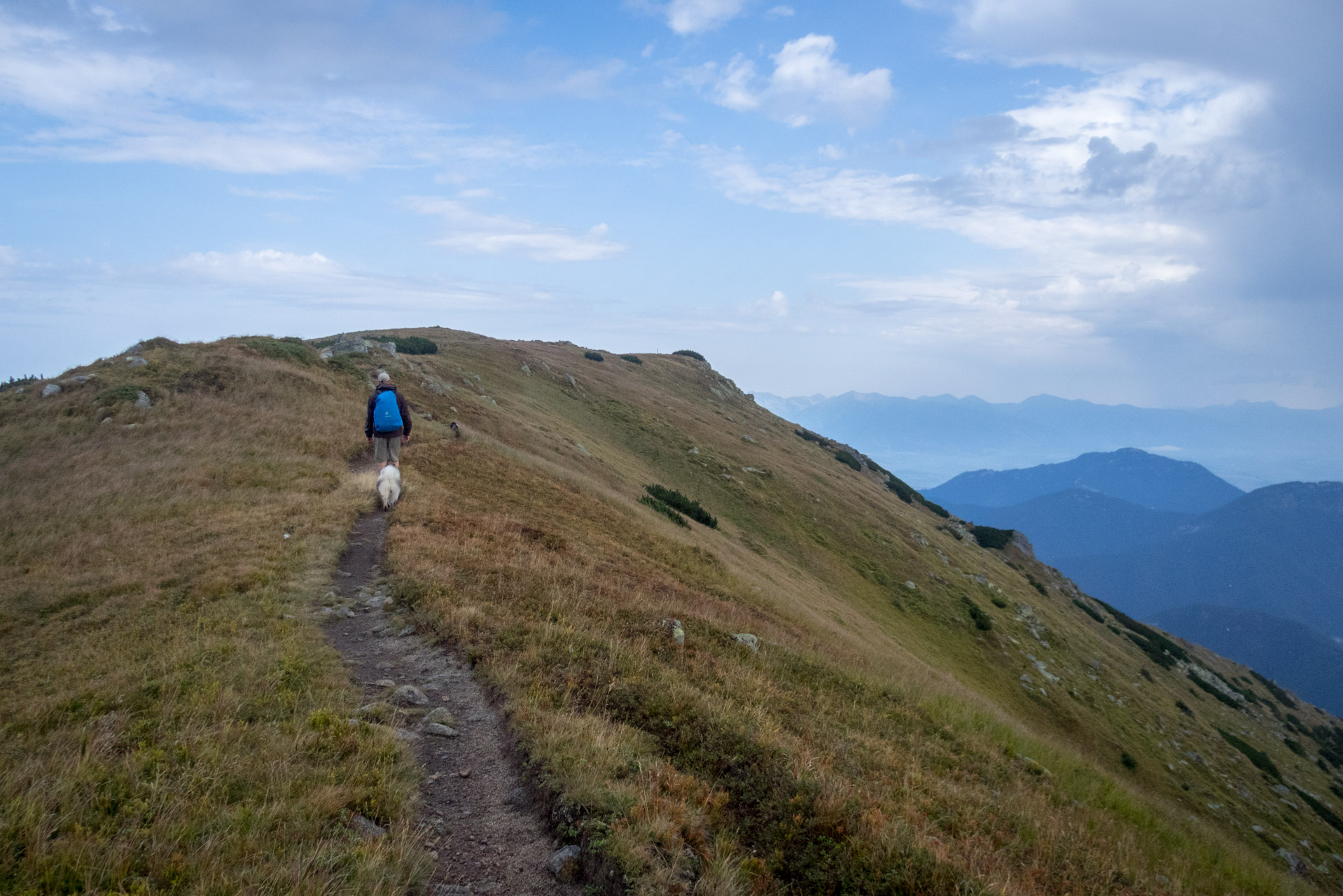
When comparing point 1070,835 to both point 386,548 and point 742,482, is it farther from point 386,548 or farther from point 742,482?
point 742,482

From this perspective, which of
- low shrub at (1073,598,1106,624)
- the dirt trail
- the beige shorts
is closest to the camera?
the dirt trail

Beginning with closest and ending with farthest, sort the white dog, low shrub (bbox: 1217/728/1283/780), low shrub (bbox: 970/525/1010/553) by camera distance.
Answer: the white dog
low shrub (bbox: 1217/728/1283/780)
low shrub (bbox: 970/525/1010/553)

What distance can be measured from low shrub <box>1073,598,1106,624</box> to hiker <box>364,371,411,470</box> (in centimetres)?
5788

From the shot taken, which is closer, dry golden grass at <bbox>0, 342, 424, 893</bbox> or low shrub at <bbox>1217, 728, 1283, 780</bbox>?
dry golden grass at <bbox>0, 342, 424, 893</bbox>

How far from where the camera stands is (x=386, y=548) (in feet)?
44.2

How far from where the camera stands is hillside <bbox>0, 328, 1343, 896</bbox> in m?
4.90

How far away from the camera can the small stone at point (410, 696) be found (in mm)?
7508

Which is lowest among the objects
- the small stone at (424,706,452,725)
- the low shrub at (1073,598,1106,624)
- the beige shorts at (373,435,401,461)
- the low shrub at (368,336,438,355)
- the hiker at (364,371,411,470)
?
the low shrub at (1073,598,1106,624)

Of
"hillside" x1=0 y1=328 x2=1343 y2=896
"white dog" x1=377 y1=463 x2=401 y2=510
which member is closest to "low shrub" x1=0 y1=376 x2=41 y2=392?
"hillside" x1=0 y1=328 x2=1343 y2=896

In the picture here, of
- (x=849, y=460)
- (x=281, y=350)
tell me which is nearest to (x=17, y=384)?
(x=281, y=350)

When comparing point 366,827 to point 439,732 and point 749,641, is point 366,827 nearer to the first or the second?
point 439,732

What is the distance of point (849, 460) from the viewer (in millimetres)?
69812

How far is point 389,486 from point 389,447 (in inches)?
107

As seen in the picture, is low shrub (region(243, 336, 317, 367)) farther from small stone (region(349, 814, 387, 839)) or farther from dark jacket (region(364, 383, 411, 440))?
small stone (region(349, 814, 387, 839))
